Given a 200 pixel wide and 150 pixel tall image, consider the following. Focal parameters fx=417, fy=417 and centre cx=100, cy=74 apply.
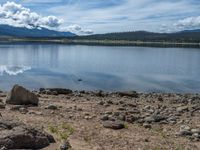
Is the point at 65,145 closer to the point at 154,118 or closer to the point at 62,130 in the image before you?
the point at 62,130

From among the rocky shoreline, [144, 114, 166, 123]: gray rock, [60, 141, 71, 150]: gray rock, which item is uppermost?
[60, 141, 71, 150]: gray rock

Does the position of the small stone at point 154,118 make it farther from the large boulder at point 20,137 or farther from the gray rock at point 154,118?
the large boulder at point 20,137

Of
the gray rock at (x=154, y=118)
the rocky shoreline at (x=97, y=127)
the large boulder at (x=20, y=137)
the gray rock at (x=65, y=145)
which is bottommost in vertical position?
the gray rock at (x=154, y=118)

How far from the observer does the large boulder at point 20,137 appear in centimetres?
895

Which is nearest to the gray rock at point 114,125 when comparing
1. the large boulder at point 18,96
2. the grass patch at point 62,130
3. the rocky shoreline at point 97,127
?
the rocky shoreline at point 97,127

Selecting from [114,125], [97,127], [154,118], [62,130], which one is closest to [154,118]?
[154,118]

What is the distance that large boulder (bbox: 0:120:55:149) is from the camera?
8.95 meters

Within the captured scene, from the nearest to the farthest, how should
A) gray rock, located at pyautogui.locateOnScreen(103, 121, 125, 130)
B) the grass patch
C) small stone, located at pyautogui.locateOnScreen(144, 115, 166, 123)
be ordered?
the grass patch → gray rock, located at pyautogui.locateOnScreen(103, 121, 125, 130) → small stone, located at pyautogui.locateOnScreen(144, 115, 166, 123)

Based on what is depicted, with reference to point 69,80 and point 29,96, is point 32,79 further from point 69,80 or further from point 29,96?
point 29,96

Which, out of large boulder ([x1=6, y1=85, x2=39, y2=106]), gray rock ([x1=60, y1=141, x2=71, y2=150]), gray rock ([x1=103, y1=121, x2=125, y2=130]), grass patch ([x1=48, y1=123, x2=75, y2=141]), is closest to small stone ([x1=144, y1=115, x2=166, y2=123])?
gray rock ([x1=103, y1=121, x2=125, y2=130])

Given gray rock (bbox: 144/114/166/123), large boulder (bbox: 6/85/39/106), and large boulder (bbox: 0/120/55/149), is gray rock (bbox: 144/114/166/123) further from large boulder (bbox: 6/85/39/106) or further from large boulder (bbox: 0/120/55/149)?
large boulder (bbox: 0/120/55/149)

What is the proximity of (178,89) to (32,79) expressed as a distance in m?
15.0

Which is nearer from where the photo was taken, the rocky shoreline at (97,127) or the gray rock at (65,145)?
the gray rock at (65,145)

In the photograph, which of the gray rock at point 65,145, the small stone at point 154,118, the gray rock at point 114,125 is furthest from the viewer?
the small stone at point 154,118
